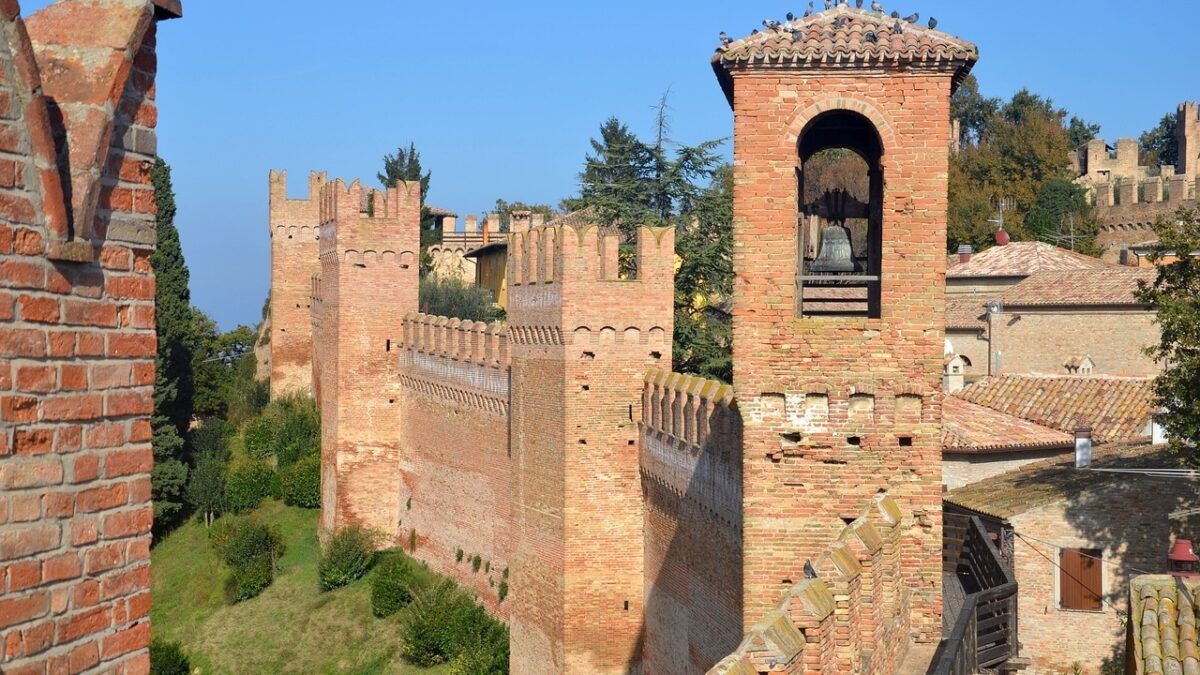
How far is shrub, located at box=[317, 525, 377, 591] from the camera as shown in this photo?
28.7m

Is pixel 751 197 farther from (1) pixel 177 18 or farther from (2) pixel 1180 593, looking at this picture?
(1) pixel 177 18

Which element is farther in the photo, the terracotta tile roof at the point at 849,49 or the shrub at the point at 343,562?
the shrub at the point at 343,562

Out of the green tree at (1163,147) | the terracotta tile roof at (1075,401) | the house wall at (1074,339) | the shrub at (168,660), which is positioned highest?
the green tree at (1163,147)

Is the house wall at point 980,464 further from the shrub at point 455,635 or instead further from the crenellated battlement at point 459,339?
the shrub at point 455,635

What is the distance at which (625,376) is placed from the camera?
20.0 metres

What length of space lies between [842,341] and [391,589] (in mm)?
16285

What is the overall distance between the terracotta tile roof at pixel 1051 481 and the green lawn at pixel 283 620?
362 inches

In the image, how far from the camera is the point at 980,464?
2659 cm

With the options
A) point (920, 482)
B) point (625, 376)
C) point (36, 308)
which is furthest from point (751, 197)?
point (36, 308)

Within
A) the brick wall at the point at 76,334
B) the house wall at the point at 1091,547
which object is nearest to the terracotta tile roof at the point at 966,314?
the house wall at the point at 1091,547

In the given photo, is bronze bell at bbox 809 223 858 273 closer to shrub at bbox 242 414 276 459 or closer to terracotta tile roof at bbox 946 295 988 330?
shrub at bbox 242 414 276 459

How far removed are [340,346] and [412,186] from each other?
3.69 meters

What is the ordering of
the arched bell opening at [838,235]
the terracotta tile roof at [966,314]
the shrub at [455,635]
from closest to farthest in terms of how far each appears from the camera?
the arched bell opening at [838,235] → the shrub at [455,635] → the terracotta tile roof at [966,314]

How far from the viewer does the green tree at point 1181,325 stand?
18844 millimetres
